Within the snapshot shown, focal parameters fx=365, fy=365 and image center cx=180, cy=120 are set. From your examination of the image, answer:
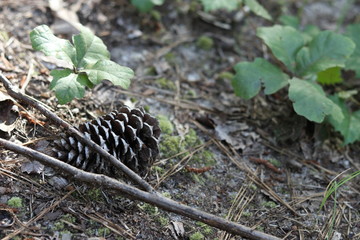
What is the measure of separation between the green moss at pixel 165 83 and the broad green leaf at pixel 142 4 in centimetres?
77

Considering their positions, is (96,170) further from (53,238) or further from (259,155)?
(259,155)

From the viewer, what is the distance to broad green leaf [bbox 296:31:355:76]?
9.95 feet

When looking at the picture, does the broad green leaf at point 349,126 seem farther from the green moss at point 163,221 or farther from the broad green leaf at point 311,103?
the green moss at point 163,221

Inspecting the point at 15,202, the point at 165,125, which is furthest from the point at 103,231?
the point at 165,125

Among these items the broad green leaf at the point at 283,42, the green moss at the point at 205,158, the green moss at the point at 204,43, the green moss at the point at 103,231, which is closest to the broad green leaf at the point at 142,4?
the green moss at the point at 204,43

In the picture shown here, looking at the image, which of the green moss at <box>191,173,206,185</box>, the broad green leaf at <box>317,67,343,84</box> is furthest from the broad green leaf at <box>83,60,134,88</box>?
the broad green leaf at <box>317,67,343,84</box>

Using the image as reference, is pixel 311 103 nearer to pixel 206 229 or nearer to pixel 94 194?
pixel 206 229

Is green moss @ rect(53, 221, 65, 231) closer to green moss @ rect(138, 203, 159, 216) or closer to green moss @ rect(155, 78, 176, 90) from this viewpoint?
green moss @ rect(138, 203, 159, 216)

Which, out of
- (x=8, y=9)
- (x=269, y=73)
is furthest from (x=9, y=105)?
(x=269, y=73)

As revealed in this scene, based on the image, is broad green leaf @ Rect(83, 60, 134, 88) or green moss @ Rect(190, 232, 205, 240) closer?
green moss @ Rect(190, 232, 205, 240)

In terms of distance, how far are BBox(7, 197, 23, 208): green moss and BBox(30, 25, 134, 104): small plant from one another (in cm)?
61

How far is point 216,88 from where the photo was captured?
11.2ft

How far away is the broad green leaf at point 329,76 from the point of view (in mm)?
3240

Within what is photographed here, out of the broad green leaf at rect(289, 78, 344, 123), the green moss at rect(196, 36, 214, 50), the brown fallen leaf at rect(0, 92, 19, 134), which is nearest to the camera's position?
the brown fallen leaf at rect(0, 92, 19, 134)
